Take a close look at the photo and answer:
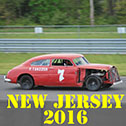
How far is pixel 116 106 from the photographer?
569 cm

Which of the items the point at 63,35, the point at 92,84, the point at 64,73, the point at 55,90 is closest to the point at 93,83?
the point at 92,84

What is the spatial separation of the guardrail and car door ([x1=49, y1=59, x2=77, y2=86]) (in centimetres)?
947

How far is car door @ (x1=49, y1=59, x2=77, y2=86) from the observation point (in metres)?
12.0

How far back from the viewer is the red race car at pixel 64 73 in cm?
1186

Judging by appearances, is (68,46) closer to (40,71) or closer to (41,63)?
(41,63)

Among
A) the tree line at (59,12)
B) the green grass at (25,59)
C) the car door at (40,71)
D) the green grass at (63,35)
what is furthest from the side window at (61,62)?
the tree line at (59,12)

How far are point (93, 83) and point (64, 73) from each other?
93 centimetres

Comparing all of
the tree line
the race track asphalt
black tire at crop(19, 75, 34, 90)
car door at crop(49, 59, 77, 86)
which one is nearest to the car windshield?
car door at crop(49, 59, 77, 86)

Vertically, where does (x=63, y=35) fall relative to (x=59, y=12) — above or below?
below

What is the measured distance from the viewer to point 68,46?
2202 cm

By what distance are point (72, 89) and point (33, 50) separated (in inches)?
408

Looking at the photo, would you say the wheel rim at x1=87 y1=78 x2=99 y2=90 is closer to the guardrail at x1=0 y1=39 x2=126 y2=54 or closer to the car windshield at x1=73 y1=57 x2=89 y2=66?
the car windshield at x1=73 y1=57 x2=89 y2=66

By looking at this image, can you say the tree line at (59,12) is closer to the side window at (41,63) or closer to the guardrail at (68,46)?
the guardrail at (68,46)

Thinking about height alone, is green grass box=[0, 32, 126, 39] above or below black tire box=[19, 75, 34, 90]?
above
